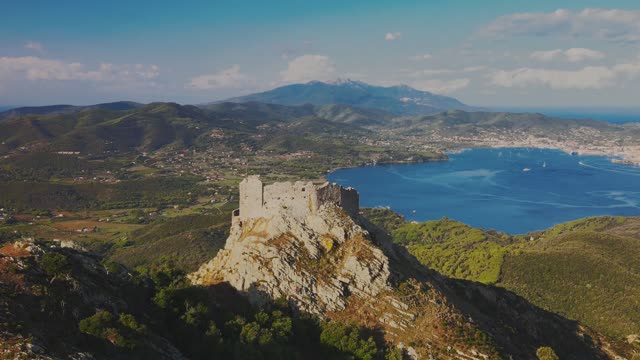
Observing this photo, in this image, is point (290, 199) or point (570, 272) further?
point (570, 272)

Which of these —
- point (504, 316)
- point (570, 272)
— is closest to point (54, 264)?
point (504, 316)

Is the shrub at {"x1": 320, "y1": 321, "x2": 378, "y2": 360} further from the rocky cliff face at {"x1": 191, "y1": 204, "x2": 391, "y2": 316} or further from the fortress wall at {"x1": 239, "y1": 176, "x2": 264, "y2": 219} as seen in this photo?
the fortress wall at {"x1": 239, "y1": 176, "x2": 264, "y2": 219}

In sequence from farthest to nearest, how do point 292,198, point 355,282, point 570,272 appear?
point 570,272
point 292,198
point 355,282

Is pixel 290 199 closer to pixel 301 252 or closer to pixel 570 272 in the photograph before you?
pixel 301 252

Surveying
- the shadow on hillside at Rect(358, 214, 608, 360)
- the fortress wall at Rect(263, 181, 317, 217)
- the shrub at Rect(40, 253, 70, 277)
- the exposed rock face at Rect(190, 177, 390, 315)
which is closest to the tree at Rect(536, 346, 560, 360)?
the shadow on hillside at Rect(358, 214, 608, 360)

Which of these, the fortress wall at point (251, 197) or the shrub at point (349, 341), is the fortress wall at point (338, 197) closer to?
the fortress wall at point (251, 197)

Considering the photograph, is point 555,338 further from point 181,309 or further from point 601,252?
point 601,252

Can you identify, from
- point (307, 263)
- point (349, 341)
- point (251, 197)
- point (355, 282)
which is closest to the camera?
point (349, 341)
